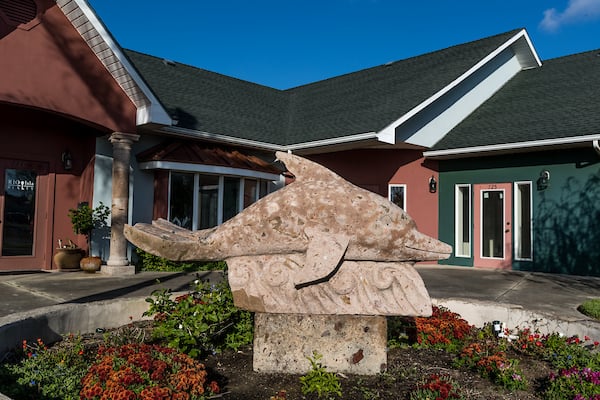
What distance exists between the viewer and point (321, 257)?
130 inches

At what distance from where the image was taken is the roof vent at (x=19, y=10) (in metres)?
8.20

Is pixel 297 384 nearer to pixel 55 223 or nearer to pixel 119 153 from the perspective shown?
pixel 119 153

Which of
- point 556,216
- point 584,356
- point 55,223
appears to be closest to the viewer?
point 584,356

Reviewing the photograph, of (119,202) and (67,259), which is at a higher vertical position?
(119,202)

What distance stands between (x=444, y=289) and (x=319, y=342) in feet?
19.1

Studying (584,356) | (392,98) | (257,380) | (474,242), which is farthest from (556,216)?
(257,380)

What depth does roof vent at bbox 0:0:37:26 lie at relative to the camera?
8195 millimetres

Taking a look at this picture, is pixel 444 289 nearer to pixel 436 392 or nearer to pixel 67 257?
pixel 436 392

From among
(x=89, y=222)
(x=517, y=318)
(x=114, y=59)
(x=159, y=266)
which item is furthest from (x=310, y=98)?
(x=517, y=318)

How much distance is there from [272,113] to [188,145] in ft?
15.5

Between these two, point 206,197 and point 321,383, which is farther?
point 206,197

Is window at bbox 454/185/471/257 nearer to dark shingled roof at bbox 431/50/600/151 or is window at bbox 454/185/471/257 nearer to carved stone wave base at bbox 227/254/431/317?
dark shingled roof at bbox 431/50/600/151

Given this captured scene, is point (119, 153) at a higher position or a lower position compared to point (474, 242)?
higher

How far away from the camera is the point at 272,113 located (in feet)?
51.9
